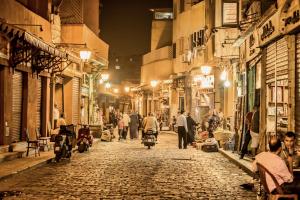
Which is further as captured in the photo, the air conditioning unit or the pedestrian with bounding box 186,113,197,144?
the air conditioning unit

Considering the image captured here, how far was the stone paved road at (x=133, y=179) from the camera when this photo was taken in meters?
12.5

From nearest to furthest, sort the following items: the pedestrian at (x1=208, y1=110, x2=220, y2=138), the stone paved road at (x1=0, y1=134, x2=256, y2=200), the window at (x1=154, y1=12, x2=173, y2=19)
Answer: the stone paved road at (x1=0, y1=134, x2=256, y2=200) < the pedestrian at (x1=208, y1=110, x2=220, y2=138) < the window at (x1=154, y1=12, x2=173, y2=19)

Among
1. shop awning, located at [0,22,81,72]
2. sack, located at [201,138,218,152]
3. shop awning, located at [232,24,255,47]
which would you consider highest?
shop awning, located at [232,24,255,47]

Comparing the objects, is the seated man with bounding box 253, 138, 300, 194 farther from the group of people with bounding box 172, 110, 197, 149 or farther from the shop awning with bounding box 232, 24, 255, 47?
the group of people with bounding box 172, 110, 197, 149

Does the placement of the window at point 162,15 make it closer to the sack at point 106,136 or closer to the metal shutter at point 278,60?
the sack at point 106,136

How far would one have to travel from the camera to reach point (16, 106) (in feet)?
75.4

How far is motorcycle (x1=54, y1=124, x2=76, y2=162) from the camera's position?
65.2 feet

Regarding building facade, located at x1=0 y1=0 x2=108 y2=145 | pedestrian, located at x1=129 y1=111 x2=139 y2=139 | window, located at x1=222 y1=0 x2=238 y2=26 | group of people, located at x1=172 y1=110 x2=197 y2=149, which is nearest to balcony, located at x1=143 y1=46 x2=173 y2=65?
pedestrian, located at x1=129 y1=111 x2=139 y2=139

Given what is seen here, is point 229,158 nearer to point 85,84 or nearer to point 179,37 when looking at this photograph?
point 85,84

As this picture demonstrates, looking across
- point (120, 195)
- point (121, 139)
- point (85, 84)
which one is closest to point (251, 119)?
point (120, 195)

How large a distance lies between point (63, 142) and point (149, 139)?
8267 mm

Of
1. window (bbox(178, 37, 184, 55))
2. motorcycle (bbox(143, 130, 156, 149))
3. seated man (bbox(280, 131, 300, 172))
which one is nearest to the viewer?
seated man (bbox(280, 131, 300, 172))

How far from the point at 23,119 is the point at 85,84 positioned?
16041 mm

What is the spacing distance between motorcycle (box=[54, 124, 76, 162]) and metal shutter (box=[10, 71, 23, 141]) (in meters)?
2.44
